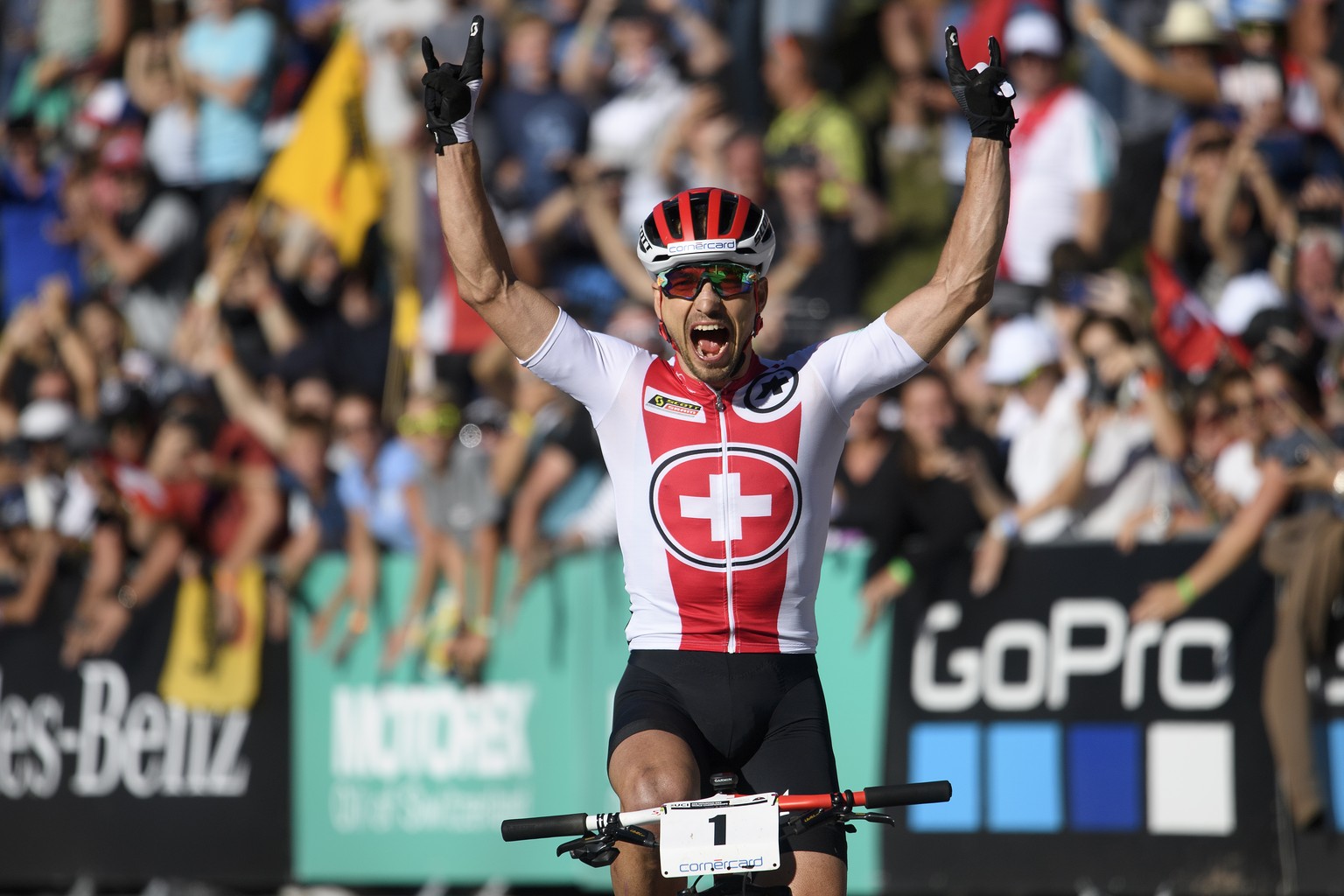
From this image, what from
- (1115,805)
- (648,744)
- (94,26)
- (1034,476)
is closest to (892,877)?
(1115,805)

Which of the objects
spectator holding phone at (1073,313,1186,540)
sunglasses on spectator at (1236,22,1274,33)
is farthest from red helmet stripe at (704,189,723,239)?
sunglasses on spectator at (1236,22,1274,33)

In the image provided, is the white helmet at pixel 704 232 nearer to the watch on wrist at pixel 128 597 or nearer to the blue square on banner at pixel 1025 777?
the blue square on banner at pixel 1025 777

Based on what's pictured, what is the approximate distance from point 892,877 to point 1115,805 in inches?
54.2

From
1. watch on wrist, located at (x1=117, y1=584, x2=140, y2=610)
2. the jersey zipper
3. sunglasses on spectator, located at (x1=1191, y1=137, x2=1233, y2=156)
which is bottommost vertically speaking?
the jersey zipper

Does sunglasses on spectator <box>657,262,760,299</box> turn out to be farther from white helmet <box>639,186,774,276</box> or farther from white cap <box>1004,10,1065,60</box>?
white cap <box>1004,10,1065,60</box>

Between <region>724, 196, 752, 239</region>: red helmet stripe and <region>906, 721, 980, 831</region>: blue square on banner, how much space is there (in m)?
5.10

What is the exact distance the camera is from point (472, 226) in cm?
625

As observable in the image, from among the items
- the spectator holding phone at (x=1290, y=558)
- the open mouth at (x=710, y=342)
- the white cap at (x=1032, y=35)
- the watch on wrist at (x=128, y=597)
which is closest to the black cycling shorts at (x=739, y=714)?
the open mouth at (x=710, y=342)

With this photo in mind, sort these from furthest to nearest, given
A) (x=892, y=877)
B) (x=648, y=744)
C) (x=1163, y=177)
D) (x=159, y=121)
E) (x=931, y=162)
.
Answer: (x=159, y=121), (x=931, y=162), (x=1163, y=177), (x=892, y=877), (x=648, y=744)

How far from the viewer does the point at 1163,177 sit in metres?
12.3

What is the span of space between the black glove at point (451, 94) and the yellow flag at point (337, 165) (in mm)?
8737

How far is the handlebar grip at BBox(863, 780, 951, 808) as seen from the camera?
5055 mm

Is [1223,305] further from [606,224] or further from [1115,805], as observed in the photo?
[606,224]

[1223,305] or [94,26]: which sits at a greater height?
[94,26]
